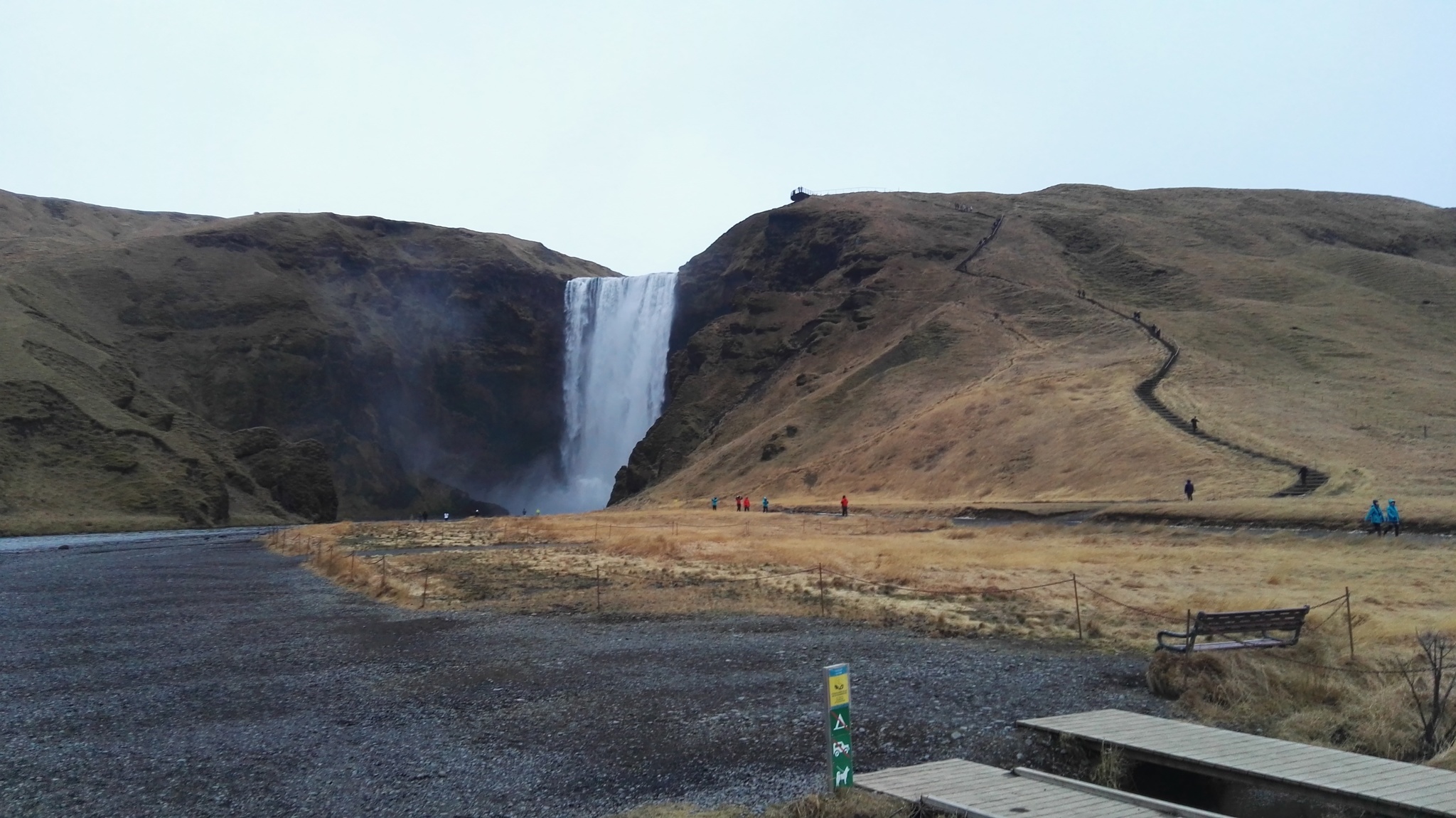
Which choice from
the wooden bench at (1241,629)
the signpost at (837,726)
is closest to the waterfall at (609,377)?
the wooden bench at (1241,629)

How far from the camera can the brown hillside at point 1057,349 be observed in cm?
4766

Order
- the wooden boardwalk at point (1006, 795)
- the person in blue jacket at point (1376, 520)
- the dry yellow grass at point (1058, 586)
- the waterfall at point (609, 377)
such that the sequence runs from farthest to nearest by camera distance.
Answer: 1. the waterfall at point (609, 377)
2. the person in blue jacket at point (1376, 520)
3. the dry yellow grass at point (1058, 586)
4. the wooden boardwalk at point (1006, 795)

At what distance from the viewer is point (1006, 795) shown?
26.3 feet

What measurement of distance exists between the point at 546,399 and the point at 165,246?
132 ft

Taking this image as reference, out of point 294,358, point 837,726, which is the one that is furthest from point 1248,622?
point 294,358

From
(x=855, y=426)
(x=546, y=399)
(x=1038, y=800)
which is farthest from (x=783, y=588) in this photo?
(x=546, y=399)

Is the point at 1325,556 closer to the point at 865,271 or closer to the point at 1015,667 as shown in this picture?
the point at 1015,667

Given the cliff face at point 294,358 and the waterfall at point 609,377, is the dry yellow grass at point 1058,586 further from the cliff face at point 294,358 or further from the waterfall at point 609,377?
the waterfall at point 609,377

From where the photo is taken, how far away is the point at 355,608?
22.7 m

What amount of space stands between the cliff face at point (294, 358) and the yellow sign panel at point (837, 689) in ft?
220

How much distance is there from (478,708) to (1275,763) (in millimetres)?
8837

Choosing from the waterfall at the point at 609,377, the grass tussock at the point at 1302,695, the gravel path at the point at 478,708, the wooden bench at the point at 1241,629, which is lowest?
the gravel path at the point at 478,708

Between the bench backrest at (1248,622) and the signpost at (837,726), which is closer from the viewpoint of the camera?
the signpost at (837,726)

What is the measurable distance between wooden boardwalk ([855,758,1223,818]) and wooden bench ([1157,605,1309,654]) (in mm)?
5564
